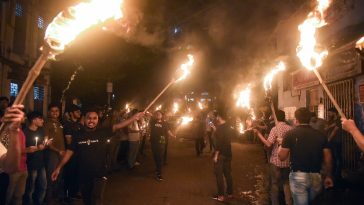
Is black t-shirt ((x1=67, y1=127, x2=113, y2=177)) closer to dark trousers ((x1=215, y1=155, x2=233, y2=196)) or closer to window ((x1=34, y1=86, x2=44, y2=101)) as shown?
dark trousers ((x1=215, y1=155, x2=233, y2=196))

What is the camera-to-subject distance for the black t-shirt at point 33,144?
6934mm

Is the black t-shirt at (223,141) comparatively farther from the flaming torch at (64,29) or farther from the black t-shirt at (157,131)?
the flaming torch at (64,29)

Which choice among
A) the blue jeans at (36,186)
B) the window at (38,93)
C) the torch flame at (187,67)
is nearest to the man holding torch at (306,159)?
the torch flame at (187,67)

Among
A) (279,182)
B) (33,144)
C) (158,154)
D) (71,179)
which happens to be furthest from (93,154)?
(158,154)

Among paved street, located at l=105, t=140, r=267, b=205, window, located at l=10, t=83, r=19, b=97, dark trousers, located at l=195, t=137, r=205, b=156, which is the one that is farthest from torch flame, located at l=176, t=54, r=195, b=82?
window, located at l=10, t=83, r=19, b=97

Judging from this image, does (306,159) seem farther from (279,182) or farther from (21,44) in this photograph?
(21,44)

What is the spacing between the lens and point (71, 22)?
3.94 meters

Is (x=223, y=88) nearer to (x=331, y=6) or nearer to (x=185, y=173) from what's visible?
(x=331, y=6)

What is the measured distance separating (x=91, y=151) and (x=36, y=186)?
2218 mm

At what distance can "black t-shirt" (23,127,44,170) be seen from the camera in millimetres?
6934

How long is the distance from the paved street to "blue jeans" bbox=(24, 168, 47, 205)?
5.03 ft

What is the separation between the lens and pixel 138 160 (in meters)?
14.8

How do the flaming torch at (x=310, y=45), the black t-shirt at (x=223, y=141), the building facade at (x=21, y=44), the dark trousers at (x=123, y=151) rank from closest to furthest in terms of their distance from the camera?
the flaming torch at (x=310, y=45), the black t-shirt at (x=223, y=141), the dark trousers at (x=123, y=151), the building facade at (x=21, y=44)

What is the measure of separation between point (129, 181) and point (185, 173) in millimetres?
2206
